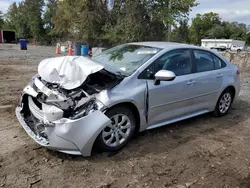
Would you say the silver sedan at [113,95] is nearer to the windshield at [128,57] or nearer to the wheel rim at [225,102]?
the windshield at [128,57]

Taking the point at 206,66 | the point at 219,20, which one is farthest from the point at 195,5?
the point at 219,20

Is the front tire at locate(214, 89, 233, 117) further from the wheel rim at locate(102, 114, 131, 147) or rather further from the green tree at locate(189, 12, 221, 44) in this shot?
the green tree at locate(189, 12, 221, 44)

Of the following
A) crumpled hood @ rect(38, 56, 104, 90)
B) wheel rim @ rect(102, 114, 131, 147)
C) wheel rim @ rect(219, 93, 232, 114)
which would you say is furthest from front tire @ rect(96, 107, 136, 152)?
wheel rim @ rect(219, 93, 232, 114)

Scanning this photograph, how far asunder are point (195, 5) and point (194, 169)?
20285 millimetres

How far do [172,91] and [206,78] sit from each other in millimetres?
1023

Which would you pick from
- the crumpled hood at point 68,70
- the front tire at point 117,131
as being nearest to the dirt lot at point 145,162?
the front tire at point 117,131

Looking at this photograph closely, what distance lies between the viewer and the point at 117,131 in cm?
340

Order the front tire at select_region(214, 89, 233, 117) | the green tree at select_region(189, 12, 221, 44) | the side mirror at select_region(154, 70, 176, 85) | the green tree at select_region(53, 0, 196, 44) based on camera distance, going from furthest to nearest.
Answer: the green tree at select_region(189, 12, 221, 44) → the green tree at select_region(53, 0, 196, 44) → the front tire at select_region(214, 89, 233, 117) → the side mirror at select_region(154, 70, 176, 85)

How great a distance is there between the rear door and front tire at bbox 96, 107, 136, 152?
1.53 m

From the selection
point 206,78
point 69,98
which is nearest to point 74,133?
point 69,98

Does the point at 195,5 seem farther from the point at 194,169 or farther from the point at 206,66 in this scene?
the point at 194,169

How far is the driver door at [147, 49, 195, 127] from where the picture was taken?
3.72 metres

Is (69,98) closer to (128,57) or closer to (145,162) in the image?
(145,162)

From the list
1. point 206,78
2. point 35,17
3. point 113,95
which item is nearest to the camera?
point 113,95
